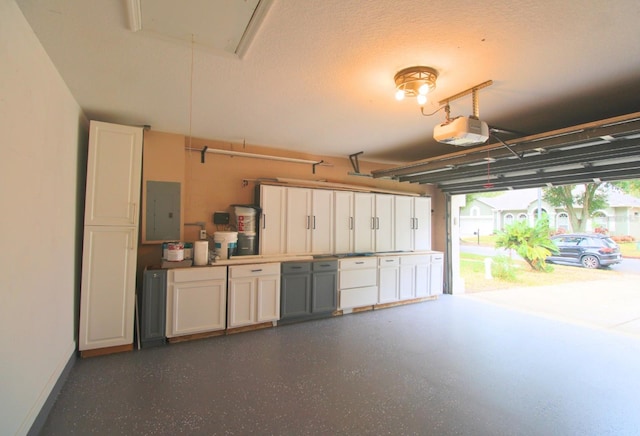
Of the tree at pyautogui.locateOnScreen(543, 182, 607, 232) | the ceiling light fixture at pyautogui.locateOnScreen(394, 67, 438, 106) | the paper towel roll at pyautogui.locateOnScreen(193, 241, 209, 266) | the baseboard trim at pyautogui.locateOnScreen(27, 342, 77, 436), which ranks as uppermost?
the ceiling light fixture at pyautogui.locateOnScreen(394, 67, 438, 106)

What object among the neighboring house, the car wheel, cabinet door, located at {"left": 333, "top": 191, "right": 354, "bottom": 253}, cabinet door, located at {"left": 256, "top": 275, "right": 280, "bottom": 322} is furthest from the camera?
the car wheel

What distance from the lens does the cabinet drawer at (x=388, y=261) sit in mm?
5070

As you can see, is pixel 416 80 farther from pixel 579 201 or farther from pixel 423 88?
pixel 579 201

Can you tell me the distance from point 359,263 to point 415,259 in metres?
1.33

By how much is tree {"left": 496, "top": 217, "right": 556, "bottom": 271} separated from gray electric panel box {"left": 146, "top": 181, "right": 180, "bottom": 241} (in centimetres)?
886

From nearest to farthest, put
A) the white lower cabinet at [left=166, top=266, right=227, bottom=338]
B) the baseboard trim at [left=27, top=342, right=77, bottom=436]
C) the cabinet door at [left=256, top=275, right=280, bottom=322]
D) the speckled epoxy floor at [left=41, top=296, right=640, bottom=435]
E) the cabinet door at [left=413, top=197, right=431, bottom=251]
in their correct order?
1. the baseboard trim at [left=27, top=342, right=77, bottom=436]
2. the speckled epoxy floor at [left=41, top=296, right=640, bottom=435]
3. the white lower cabinet at [left=166, top=266, right=227, bottom=338]
4. the cabinet door at [left=256, top=275, right=280, bottom=322]
5. the cabinet door at [left=413, top=197, right=431, bottom=251]

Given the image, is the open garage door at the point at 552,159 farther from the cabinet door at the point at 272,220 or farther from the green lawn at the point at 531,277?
the green lawn at the point at 531,277

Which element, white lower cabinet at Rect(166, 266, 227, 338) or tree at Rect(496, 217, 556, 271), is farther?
tree at Rect(496, 217, 556, 271)

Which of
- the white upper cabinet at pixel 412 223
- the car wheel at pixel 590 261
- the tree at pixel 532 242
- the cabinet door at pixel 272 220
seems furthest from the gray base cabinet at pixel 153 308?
the car wheel at pixel 590 261

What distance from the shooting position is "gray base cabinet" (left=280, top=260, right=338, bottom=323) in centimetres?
417

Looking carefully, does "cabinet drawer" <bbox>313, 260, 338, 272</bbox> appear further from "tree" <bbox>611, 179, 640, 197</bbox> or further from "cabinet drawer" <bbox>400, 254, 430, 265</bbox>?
"tree" <bbox>611, 179, 640, 197</bbox>

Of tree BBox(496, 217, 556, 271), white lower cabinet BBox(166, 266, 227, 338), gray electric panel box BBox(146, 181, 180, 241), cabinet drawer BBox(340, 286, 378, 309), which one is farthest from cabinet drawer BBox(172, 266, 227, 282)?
tree BBox(496, 217, 556, 271)

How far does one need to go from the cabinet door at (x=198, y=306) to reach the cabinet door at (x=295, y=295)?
0.84 meters

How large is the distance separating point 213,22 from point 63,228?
2.33 meters
